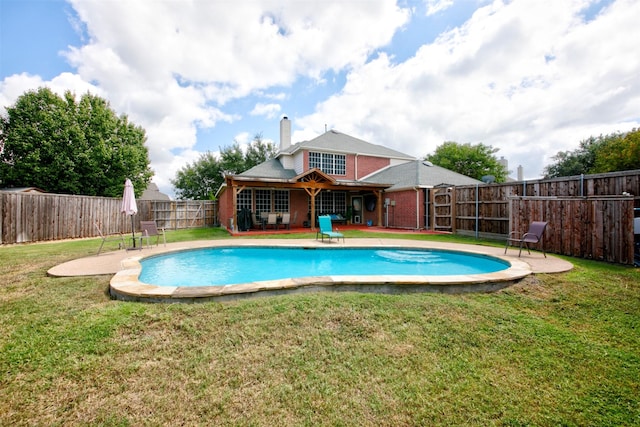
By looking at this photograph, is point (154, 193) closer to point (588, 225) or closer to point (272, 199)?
point (272, 199)

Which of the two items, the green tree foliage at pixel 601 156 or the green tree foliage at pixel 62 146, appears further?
the green tree foliage at pixel 601 156

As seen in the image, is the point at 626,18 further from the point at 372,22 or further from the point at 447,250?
the point at 447,250

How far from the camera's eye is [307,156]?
58.6 feet

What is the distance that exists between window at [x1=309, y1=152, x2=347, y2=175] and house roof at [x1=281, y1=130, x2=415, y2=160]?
0.45 meters

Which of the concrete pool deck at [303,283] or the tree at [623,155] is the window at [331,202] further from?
the tree at [623,155]

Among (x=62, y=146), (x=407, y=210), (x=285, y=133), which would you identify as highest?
(x=285, y=133)

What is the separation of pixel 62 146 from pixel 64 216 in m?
10.1

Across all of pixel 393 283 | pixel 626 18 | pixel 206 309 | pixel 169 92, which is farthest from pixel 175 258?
pixel 626 18

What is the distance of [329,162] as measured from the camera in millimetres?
18938

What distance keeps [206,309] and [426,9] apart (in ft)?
40.6

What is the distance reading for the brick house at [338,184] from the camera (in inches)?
580

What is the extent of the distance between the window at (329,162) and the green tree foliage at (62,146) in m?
15.5

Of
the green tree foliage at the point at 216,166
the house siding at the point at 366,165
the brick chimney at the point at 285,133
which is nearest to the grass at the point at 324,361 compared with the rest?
the house siding at the point at 366,165

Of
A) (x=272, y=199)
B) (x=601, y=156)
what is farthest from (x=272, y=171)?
(x=601, y=156)
